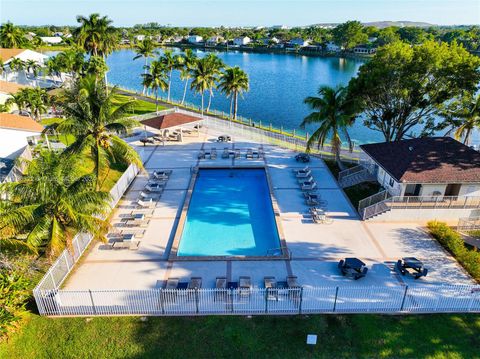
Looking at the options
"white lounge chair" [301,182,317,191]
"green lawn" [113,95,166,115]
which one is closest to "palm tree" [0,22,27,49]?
"green lawn" [113,95,166,115]

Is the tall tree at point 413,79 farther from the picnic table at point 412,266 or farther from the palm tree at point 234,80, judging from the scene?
the palm tree at point 234,80

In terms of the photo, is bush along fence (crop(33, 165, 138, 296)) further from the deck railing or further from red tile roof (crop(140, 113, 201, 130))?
red tile roof (crop(140, 113, 201, 130))

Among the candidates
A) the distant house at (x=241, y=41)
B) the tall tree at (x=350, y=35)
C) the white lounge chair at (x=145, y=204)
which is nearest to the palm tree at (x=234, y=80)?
the white lounge chair at (x=145, y=204)

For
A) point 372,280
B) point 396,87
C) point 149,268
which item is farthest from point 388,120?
point 149,268

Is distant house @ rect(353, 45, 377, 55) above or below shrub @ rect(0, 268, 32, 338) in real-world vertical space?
above

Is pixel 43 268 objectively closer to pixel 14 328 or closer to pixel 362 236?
pixel 14 328

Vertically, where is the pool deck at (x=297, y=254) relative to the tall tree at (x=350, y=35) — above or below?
below
